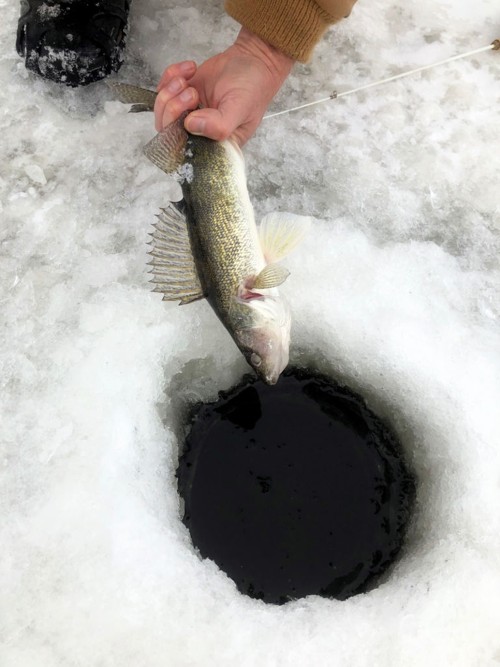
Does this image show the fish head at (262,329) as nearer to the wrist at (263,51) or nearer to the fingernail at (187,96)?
the fingernail at (187,96)

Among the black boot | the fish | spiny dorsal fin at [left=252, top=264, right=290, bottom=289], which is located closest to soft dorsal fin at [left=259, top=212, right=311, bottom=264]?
the fish

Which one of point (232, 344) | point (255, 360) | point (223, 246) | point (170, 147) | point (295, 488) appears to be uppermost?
point (170, 147)

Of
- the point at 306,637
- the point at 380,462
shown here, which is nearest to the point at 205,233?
the point at 380,462

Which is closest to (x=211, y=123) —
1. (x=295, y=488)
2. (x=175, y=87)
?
(x=175, y=87)

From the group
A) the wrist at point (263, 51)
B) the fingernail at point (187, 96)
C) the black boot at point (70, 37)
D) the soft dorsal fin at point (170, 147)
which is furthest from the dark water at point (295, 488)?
the black boot at point (70, 37)

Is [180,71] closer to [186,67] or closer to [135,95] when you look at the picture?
[186,67]

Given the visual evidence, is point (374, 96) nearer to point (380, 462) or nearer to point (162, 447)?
point (380, 462)
